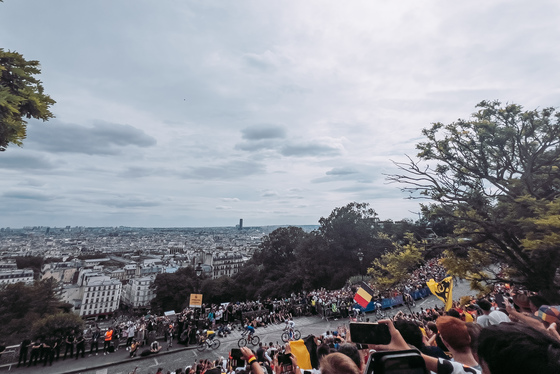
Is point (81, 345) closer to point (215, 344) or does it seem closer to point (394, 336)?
point (215, 344)

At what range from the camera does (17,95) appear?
6.31 meters

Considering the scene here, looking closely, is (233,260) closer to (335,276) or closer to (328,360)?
(335,276)

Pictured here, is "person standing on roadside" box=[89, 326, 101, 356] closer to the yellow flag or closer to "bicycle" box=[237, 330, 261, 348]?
"bicycle" box=[237, 330, 261, 348]

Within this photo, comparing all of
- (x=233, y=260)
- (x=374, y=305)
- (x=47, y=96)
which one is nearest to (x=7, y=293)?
(x=47, y=96)

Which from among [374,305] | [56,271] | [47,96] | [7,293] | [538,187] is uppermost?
[47,96]

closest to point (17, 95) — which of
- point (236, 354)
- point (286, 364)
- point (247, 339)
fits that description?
point (236, 354)

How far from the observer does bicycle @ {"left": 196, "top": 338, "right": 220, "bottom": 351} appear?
50.7 feet

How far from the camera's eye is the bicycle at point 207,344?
1545 centimetres

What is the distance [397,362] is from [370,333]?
57.9 inches

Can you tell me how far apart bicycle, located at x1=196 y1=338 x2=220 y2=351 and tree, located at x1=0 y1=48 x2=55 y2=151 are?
14241 millimetres

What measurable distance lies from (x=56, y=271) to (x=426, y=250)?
15239 centimetres

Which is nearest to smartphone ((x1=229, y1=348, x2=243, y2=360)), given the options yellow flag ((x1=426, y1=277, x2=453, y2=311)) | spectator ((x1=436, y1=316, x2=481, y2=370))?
spectator ((x1=436, y1=316, x2=481, y2=370))

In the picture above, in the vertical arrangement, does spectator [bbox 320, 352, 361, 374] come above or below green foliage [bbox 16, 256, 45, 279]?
above

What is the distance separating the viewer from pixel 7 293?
3722 centimetres
